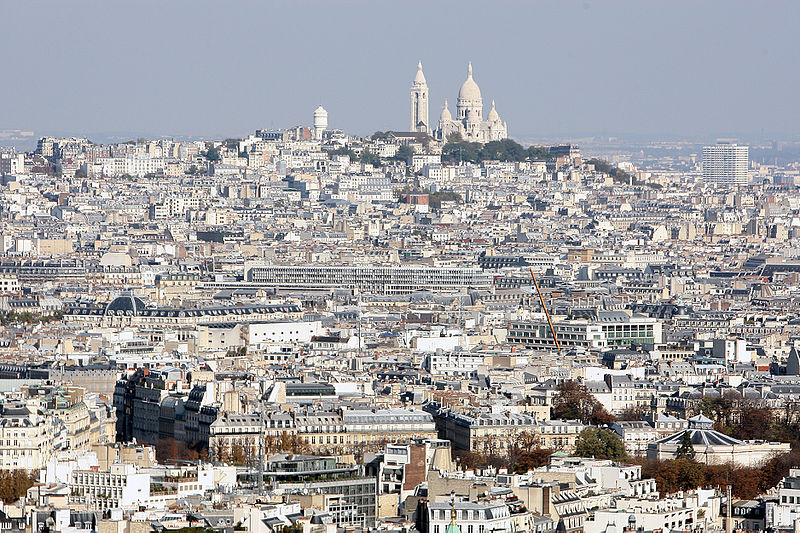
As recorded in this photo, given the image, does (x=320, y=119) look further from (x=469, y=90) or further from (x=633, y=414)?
(x=633, y=414)

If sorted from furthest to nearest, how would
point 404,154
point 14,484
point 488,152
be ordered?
1. point 488,152
2. point 404,154
3. point 14,484

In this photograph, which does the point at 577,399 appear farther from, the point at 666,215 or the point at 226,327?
the point at 666,215

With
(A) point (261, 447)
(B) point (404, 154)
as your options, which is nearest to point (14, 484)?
(A) point (261, 447)

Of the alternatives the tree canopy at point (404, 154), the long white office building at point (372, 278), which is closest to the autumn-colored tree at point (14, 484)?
the long white office building at point (372, 278)

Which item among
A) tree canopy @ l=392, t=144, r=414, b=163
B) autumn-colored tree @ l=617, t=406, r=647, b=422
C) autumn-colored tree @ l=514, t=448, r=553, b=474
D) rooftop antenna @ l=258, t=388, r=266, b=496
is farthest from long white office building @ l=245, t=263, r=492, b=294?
tree canopy @ l=392, t=144, r=414, b=163

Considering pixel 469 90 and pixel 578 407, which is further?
pixel 469 90

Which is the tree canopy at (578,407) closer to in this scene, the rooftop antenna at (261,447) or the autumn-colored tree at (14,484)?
the rooftop antenna at (261,447)

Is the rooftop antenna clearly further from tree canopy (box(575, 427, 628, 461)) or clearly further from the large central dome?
the large central dome
